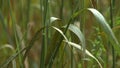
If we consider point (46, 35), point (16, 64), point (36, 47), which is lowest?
point (36, 47)

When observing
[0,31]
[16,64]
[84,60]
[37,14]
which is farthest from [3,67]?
[37,14]

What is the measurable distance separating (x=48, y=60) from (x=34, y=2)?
116 centimetres

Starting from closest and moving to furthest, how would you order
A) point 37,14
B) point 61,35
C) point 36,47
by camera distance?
1. point 61,35
2. point 36,47
3. point 37,14

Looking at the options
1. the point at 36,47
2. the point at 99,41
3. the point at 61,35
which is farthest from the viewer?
the point at 36,47

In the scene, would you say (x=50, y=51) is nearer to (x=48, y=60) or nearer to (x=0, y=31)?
(x=48, y=60)

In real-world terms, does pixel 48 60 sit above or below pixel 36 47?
above

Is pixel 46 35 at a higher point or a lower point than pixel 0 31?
higher

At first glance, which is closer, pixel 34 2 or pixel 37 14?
pixel 34 2

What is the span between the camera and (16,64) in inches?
50.4

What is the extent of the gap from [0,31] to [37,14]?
20.0 inches

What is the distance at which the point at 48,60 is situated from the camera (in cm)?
109

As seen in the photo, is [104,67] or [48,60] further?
[104,67]

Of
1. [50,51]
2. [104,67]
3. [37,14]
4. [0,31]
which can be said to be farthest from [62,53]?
[37,14]

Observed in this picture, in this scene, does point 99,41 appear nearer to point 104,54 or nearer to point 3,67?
point 104,54
